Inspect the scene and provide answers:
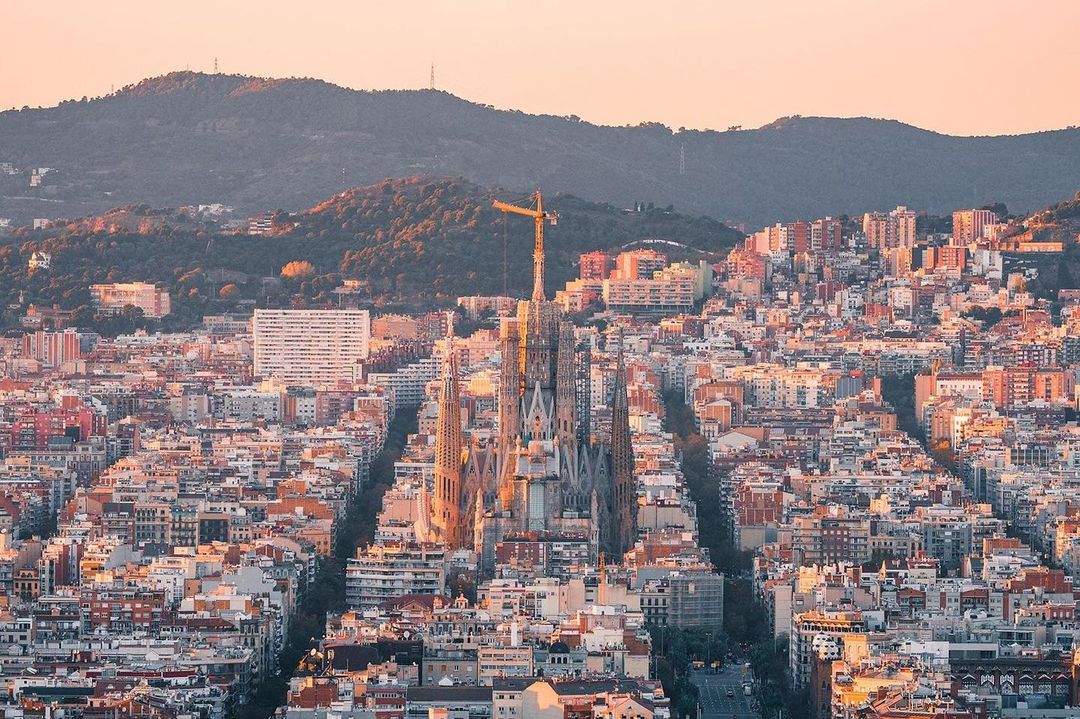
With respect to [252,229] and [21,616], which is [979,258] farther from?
[21,616]

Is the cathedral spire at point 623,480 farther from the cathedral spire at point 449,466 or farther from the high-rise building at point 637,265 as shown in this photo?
the high-rise building at point 637,265

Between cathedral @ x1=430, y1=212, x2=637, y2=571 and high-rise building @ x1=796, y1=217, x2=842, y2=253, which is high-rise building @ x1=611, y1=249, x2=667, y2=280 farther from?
cathedral @ x1=430, y1=212, x2=637, y2=571

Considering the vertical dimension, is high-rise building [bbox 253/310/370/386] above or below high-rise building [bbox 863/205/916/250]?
below

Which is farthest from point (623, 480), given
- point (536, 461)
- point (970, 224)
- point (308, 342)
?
point (970, 224)

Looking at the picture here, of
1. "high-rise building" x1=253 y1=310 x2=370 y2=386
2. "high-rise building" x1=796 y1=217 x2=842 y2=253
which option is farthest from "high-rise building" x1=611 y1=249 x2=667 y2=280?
"high-rise building" x1=796 y1=217 x2=842 y2=253

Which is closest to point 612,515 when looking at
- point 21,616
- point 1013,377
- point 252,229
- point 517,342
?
point 517,342
